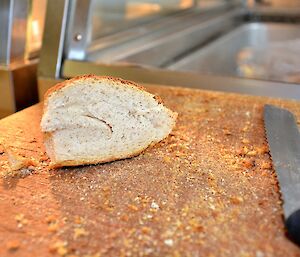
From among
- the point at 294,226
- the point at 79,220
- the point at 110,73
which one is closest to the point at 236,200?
the point at 294,226

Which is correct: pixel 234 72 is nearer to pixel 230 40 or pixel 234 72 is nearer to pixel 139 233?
pixel 230 40

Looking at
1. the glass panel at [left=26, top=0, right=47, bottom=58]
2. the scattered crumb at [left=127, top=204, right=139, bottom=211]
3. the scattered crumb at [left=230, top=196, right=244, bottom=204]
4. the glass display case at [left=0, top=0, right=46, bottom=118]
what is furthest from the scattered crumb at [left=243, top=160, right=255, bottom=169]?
the glass panel at [left=26, top=0, right=47, bottom=58]

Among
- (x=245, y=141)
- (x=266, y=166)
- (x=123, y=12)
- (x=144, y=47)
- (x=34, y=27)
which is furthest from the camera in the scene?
(x=123, y=12)

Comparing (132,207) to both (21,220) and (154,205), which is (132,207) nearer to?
(154,205)

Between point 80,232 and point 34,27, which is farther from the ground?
point 34,27

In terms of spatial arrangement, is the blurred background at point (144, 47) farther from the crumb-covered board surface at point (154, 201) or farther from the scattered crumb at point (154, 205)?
the scattered crumb at point (154, 205)

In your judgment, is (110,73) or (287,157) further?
(110,73)
